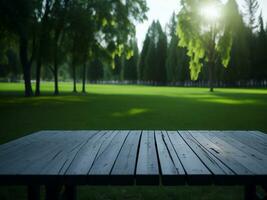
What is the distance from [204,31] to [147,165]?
131ft

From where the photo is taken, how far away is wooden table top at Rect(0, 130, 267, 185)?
253 centimetres

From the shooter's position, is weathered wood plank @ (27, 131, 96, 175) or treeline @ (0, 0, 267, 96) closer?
weathered wood plank @ (27, 131, 96, 175)

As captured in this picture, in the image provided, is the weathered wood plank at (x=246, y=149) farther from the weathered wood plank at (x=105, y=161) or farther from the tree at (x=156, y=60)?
the tree at (x=156, y=60)

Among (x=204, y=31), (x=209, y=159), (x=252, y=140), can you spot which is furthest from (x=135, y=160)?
(x=204, y=31)

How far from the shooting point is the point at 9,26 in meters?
19.0

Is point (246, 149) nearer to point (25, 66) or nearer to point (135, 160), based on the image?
point (135, 160)

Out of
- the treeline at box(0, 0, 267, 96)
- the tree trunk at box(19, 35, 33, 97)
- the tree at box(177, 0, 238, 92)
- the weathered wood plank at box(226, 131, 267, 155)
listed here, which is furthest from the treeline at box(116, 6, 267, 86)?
the weathered wood plank at box(226, 131, 267, 155)

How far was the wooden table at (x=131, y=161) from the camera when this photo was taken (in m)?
2.53

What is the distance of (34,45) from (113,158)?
96.7 ft

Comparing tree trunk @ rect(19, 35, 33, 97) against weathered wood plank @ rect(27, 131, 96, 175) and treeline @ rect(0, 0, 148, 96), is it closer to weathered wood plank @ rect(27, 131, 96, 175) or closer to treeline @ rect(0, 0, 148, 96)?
treeline @ rect(0, 0, 148, 96)

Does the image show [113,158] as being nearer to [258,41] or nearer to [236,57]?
[236,57]

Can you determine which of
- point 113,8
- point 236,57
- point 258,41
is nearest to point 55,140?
point 113,8

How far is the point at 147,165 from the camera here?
9.29 feet

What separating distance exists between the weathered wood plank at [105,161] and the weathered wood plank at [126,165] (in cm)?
5
